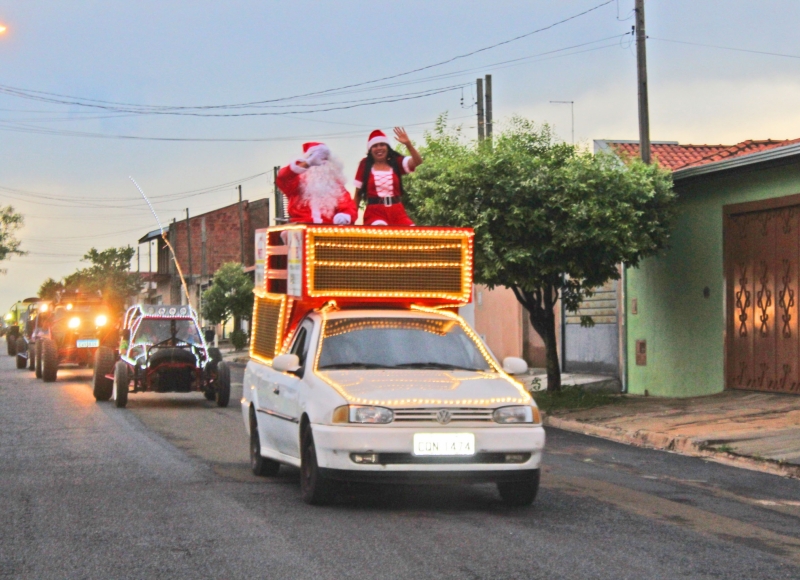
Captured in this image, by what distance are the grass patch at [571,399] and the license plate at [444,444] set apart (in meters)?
9.72

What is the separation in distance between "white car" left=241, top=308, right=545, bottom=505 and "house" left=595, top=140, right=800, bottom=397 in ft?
30.3

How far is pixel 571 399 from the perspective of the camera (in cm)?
1914

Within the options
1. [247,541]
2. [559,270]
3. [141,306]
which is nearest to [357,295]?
[247,541]

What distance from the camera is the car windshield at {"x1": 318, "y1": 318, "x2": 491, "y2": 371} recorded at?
9.34 metres

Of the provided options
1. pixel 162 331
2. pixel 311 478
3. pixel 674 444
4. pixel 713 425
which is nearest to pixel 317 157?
pixel 311 478

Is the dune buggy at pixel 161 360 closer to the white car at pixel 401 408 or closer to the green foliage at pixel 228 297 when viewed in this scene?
the white car at pixel 401 408

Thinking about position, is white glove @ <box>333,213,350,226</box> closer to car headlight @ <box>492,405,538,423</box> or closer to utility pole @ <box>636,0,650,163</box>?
car headlight @ <box>492,405,538,423</box>

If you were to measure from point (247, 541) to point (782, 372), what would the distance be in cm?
1235

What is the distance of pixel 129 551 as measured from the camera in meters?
7.07

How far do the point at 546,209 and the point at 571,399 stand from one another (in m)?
3.11

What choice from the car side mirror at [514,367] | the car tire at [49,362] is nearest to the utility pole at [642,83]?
the car side mirror at [514,367]

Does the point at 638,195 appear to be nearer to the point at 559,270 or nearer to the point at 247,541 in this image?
the point at 559,270

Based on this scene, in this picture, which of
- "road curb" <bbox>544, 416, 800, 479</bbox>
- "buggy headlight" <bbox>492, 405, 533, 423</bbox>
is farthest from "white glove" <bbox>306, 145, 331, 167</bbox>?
"road curb" <bbox>544, 416, 800, 479</bbox>

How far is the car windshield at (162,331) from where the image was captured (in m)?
20.3
